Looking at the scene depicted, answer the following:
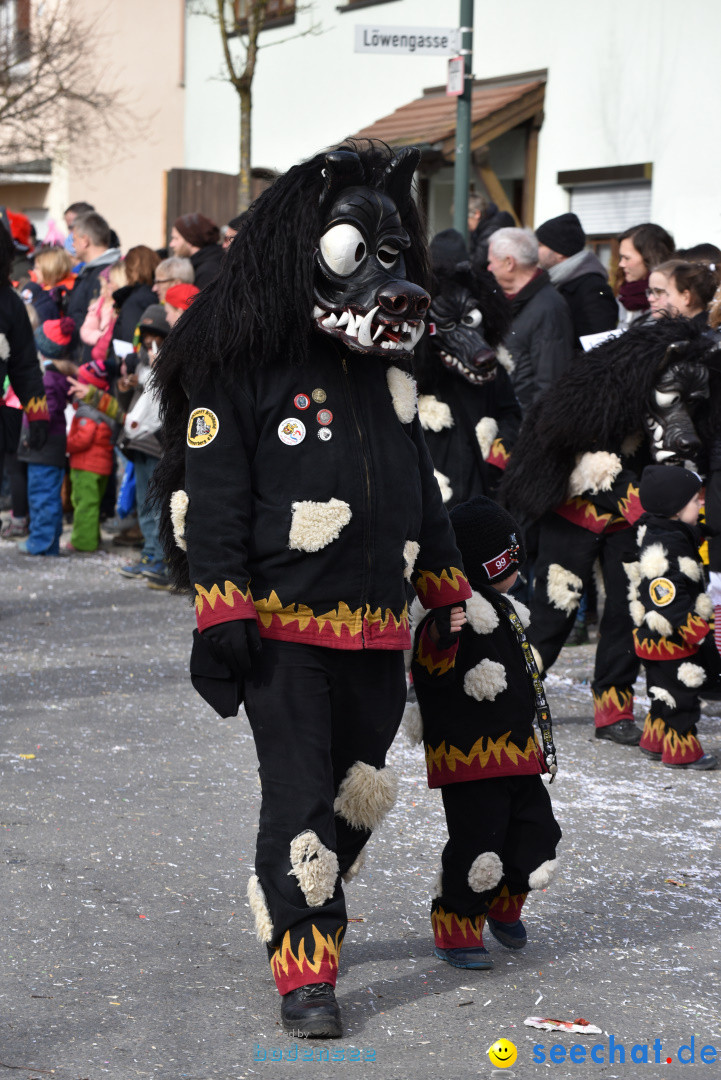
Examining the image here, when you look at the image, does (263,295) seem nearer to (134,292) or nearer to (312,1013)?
(312,1013)

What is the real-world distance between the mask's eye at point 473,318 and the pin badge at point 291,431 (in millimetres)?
3000

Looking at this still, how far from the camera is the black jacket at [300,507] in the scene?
3.56 m

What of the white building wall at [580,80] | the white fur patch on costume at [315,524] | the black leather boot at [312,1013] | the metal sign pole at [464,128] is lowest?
the black leather boot at [312,1013]

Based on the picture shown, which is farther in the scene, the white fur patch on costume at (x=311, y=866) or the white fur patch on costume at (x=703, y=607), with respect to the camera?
the white fur patch on costume at (x=703, y=607)

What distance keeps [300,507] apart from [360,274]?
580mm

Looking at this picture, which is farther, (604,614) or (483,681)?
(604,614)

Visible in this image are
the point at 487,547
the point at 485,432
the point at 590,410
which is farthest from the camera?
the point at 485,432

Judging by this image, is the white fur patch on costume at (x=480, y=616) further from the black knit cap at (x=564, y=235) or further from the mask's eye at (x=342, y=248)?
the black knit cap at (x=564, y=235)

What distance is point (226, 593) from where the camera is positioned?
3494 mm

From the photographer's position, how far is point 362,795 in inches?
146

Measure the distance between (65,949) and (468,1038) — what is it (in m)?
1.11

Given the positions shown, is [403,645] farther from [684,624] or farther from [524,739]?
[684,624]

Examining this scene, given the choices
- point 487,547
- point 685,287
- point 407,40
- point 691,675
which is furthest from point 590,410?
point 407,40

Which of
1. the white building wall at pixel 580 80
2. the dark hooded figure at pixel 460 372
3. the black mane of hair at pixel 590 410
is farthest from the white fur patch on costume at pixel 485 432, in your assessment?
the white building wall at pixel 580 80
